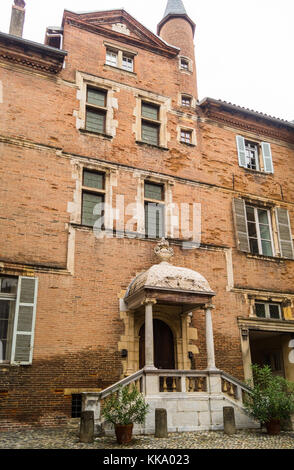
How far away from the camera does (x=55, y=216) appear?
12250 mm

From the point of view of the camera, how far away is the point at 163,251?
12625 mm

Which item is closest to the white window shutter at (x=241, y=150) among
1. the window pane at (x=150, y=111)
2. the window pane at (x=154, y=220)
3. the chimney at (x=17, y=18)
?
the window pane at (x=150, y=111)

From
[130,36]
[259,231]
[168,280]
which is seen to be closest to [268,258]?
[259,231]

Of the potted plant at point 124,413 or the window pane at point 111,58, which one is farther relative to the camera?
the window pane at point 111,58

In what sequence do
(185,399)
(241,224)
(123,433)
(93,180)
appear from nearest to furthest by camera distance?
1. (123,433)
2. (185,399)
3. (93,180)
4. (241,224)

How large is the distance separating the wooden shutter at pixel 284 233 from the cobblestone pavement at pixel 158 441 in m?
7.26

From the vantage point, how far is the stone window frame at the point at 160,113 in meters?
14.7

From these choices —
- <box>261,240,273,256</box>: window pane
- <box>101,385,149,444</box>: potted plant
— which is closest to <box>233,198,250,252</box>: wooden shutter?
<box>261,240,273,256</box>: window pane

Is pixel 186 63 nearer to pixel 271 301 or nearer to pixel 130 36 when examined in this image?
pixel 130 36

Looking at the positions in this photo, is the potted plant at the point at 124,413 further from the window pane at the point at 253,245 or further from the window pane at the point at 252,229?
the window pane at the point at 252,229

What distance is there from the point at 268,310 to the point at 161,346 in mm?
4324

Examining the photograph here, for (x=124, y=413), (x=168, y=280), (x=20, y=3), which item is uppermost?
(x=20, y=3)
